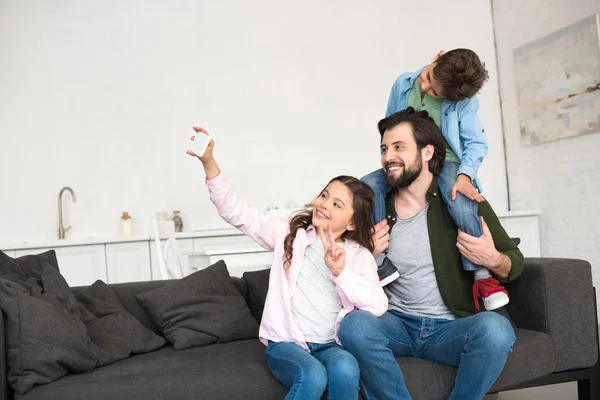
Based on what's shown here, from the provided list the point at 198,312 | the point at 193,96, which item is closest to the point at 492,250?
the point at 198,312

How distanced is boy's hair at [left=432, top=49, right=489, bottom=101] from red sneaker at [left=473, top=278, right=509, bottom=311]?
28.0 inches

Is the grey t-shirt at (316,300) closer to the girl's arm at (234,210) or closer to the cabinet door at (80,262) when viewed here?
the girl's arm at (234,210)

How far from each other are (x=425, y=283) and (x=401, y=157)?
476mm

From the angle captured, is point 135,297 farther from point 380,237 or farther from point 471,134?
point 471,134

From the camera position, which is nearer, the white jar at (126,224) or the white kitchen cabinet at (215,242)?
the white kitchen cabinet at (215,242)

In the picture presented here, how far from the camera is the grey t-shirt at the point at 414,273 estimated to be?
2.51 m

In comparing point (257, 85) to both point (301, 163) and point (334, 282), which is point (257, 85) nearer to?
point (301, 163)

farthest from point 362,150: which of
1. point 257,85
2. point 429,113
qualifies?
point 429,113

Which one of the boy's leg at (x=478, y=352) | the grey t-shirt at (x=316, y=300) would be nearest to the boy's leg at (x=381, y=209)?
the grey t-shirt at (x=316, y=300)

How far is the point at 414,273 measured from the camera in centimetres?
255

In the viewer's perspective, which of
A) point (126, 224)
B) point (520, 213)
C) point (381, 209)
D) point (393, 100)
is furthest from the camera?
point (520, 213)

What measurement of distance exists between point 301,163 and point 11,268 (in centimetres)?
361

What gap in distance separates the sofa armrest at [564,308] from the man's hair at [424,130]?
539mm

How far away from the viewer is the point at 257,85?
231 inches
